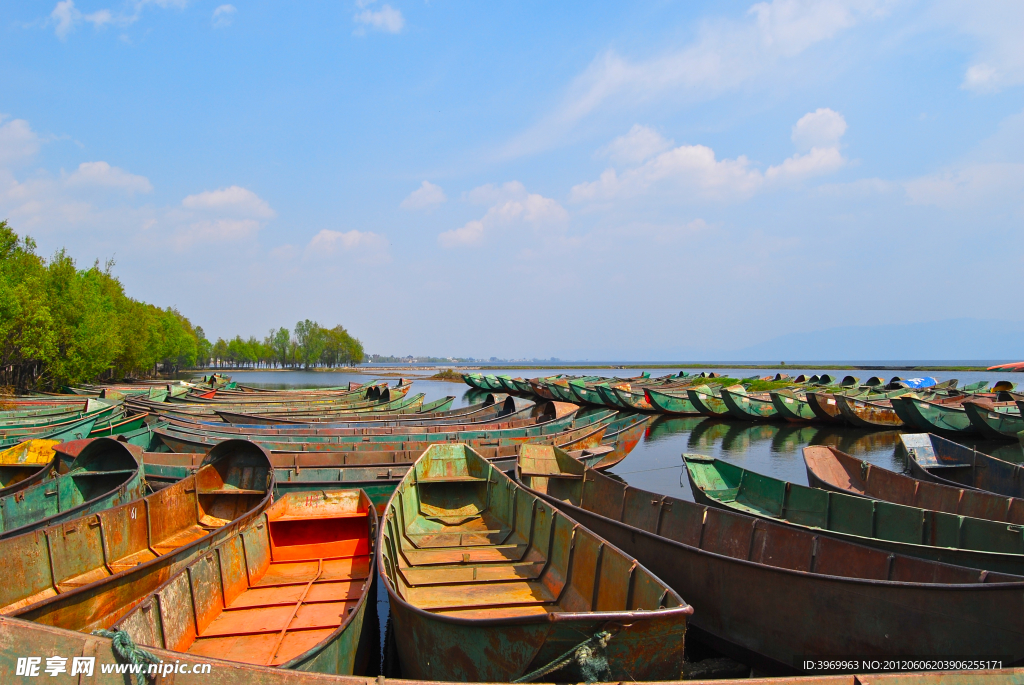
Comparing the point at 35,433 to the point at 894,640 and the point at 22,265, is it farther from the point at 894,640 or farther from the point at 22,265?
the point at 22,265

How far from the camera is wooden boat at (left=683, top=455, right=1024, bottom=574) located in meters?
7.48

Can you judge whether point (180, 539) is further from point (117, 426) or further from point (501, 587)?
point (117, 426)

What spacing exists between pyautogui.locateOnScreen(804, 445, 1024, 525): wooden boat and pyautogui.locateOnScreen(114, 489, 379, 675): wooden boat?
370 inches

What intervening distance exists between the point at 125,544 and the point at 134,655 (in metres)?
5.82

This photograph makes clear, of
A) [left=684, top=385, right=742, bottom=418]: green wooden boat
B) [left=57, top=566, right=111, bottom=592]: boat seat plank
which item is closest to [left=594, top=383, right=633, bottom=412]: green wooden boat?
[left=684, top=385, right=742, bottom=418]: green wooden boat

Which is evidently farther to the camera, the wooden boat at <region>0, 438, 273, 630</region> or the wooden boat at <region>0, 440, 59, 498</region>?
the wooden boat at <region>0, 440, 59, 498</region>

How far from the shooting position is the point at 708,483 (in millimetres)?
13102

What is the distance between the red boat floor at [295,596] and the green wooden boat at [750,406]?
3018 cm

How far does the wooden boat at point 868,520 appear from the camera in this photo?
748 centimetres

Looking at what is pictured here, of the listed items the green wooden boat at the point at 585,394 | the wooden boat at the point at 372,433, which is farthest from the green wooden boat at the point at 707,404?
the wooden boat at the point at 372,433

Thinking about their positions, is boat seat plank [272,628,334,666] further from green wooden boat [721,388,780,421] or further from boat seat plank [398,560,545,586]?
green wooden boat [721,388,780,421]

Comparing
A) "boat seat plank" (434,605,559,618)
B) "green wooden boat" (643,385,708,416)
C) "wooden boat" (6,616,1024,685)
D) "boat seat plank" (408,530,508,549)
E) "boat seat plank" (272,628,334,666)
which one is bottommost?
"green wooden boat" (643,385,708,416)

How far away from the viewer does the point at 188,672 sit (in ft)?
12.5

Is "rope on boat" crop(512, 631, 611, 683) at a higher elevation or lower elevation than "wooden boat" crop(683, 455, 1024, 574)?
higher
